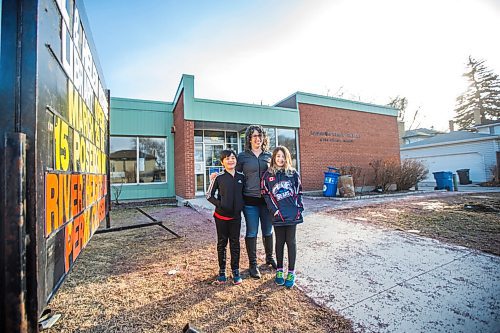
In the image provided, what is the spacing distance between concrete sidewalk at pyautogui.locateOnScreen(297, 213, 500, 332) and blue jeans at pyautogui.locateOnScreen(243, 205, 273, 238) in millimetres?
720

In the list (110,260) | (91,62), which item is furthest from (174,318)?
(91,62)

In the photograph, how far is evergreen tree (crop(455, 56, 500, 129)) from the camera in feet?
101

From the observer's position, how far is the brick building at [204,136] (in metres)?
8.91

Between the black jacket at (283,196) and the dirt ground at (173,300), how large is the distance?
0.74 meters

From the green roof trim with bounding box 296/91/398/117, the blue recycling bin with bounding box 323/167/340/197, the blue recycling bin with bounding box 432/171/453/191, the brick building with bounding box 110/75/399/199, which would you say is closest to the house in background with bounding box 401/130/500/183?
the blue recycling bin with bounding box 432/171/453/191

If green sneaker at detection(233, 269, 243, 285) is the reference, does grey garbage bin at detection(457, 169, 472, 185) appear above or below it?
above

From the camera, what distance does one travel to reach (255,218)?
2.90m

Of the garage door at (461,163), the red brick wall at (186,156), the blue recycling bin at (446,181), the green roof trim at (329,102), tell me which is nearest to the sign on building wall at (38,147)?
the red brick wall at (186,156)

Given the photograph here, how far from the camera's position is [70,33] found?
5.34 feet

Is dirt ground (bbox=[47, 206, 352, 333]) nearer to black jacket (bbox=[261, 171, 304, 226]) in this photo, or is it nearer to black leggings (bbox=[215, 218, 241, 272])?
black leggings (bbox=[215, 218, 241, 272])

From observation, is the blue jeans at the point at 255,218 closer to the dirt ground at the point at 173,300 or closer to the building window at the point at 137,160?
the dirt ground at the point at 173,300

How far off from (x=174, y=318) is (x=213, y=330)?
39 centimetres

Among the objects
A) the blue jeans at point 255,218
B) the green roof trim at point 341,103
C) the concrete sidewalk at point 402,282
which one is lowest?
the concrete sidewalk at point 402,282

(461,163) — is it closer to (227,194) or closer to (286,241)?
(286,241)
